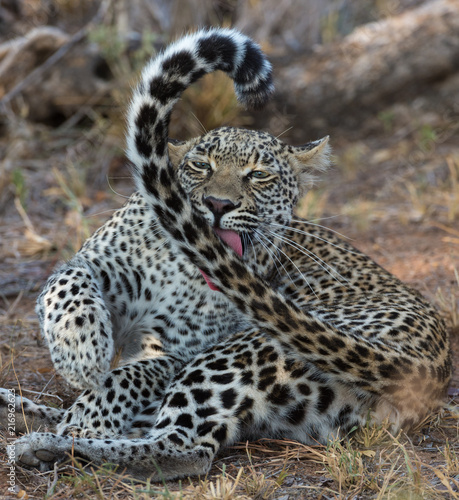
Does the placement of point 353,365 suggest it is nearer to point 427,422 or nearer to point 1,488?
point 427,422

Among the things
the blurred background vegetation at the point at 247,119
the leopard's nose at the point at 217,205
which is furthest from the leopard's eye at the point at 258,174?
the blurred background vegetation at the point at 247,119

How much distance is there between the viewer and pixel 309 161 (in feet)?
15.2

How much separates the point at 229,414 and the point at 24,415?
1063 mm

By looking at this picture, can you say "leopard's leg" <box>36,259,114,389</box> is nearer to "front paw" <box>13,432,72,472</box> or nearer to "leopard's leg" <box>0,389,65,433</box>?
"leopard's leg" <box>0,389,65,433</box>

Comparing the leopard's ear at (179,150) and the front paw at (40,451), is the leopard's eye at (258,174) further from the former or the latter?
the front paw at (40,451)

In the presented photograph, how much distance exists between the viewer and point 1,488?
9.45ft

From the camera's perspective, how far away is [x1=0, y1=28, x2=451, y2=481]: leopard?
303 centimetres

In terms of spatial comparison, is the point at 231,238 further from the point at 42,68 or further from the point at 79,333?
the point at 42,68

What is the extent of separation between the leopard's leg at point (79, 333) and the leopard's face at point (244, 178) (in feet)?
2.57

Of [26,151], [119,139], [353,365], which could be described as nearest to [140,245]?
[353,365]

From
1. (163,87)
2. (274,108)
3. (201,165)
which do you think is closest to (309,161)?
(201,165)

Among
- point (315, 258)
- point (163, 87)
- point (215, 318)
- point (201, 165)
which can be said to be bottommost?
point (315, 258)

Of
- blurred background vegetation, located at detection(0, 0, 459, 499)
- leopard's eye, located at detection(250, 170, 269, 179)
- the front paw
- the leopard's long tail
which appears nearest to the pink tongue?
leopard's eye, located at detection(250, 170, 269, 179)

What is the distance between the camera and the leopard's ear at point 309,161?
460cm
